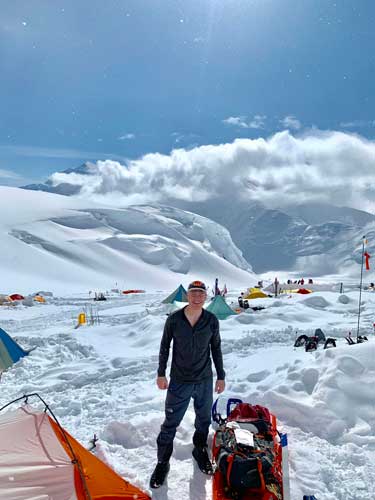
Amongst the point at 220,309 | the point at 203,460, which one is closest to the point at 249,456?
the point at 203,460

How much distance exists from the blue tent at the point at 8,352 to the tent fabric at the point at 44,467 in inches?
237

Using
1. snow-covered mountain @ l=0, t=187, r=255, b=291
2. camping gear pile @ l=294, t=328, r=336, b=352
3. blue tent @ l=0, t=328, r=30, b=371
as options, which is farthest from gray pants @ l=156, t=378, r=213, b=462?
snow-covered mountain @ l=0, t=187, r=255, b=291

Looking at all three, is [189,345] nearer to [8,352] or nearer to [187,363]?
[187,363]

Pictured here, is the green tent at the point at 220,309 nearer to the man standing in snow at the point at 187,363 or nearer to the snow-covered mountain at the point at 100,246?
the man standing in snow at the point at 187,363

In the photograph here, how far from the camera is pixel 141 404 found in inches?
235

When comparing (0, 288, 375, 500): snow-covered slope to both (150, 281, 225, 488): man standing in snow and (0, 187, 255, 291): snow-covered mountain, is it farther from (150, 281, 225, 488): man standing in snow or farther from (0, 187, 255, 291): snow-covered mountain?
(0, 187, 255, 291): snow-covered mountain

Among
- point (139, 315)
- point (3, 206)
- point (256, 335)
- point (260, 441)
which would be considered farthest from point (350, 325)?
point (3, 206)

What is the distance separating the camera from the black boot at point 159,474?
12.3 feet

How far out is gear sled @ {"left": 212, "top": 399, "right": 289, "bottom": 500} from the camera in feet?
10.5

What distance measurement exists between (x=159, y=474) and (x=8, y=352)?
23.0 feet

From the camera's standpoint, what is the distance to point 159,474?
12.5ft

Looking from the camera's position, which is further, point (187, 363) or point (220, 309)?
point (220, 309)

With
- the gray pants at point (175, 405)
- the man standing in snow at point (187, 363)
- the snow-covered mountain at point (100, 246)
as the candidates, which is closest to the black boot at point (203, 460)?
the man standing in snow at point (187, 363)

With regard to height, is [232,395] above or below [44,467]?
below
